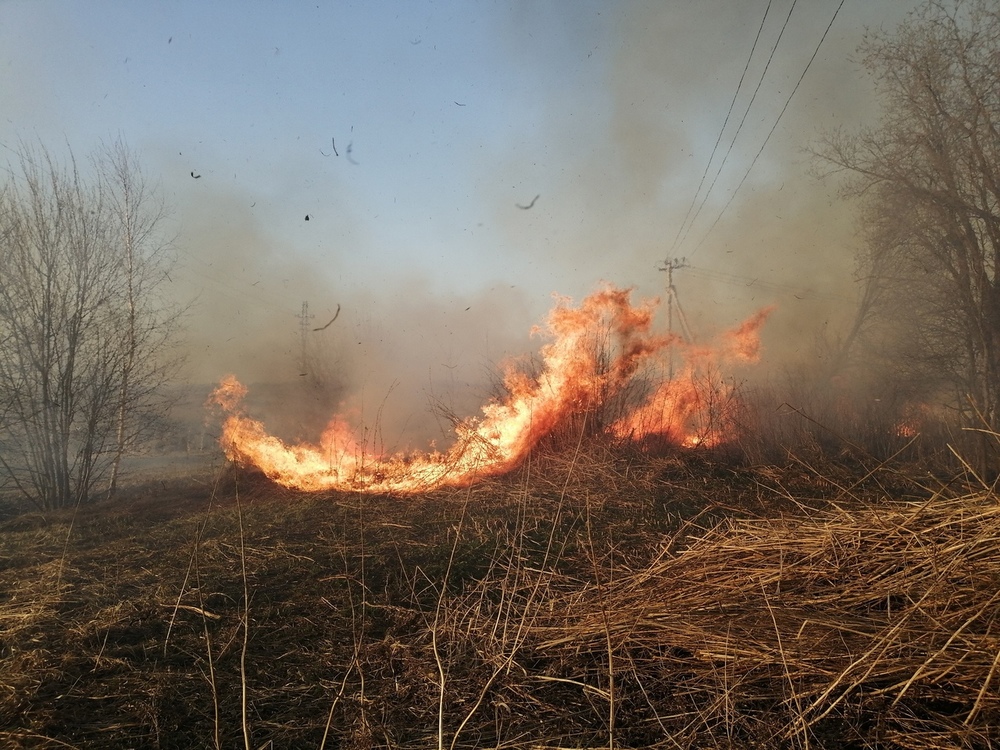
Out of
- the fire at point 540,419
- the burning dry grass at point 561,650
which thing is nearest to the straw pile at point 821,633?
the burning dry grass at point 561,650

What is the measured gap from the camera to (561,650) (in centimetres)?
369

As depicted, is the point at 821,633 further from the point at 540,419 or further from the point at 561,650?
the point at 540,419

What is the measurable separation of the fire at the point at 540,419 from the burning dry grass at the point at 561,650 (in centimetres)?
516

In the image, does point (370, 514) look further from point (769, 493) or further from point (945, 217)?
point (945, 217)

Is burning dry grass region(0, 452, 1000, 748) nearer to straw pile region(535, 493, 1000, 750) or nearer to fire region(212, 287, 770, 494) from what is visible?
straw pile region(535, 493, 1000, 750)

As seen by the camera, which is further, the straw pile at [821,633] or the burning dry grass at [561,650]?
the burning dry grass at [561,650]

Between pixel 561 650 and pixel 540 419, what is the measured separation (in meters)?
8.01

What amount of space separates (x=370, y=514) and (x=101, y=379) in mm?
8250

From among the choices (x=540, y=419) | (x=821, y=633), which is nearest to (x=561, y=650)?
(x=821, y=633)

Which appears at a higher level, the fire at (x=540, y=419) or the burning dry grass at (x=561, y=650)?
the fire at (x=540, y=419)

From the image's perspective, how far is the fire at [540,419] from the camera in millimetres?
11125

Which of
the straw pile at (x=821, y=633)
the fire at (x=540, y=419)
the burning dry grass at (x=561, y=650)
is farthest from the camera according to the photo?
the fire at (x=540, y=419)

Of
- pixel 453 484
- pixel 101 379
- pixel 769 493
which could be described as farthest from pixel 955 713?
pixel 101 379

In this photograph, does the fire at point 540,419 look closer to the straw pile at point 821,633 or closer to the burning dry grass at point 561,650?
the burning dry grass at point 561,650
